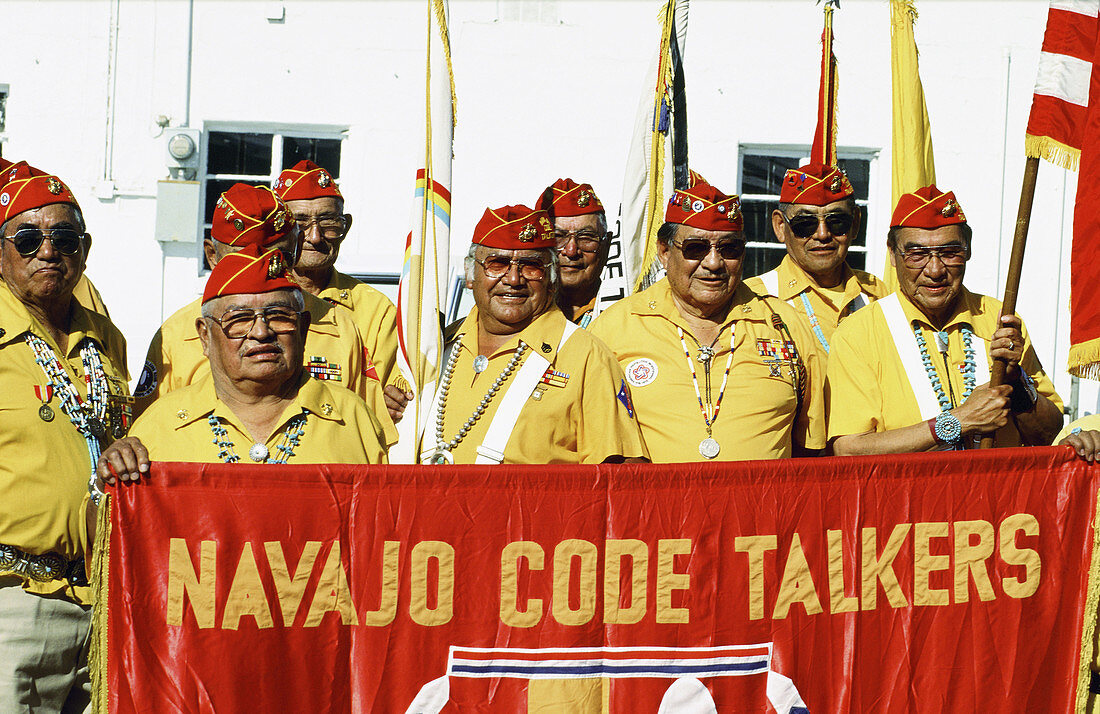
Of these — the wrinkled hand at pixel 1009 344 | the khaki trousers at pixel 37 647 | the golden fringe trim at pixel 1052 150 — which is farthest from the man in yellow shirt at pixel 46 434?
the golden fringe trim at pixel 1052 150

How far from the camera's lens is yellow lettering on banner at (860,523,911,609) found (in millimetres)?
4402

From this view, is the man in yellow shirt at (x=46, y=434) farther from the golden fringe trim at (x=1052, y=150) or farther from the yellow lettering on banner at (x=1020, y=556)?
the golden fringe trim at (x=1052, y=150)

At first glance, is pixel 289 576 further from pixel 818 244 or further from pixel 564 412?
pixel 818 244

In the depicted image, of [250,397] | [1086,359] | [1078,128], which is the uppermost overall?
[1078,128]

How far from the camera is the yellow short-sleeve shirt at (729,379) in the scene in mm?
5047

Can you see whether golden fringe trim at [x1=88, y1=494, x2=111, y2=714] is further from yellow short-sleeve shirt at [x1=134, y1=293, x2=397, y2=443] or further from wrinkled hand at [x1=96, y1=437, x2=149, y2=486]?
yellow short-sleeve shirt at [x1=134, y1=293, x2=397, y2=443]

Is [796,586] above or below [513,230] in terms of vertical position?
Result: below

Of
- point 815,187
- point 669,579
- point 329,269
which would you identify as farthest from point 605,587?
point 815,187

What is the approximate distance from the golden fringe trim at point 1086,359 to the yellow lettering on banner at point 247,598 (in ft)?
10.2

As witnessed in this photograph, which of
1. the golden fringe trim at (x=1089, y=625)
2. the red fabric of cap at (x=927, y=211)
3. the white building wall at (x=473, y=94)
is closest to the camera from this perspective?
the golden fringe trim at (x=1089, y=625)

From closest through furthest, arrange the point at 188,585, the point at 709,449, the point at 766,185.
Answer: the point at 188,585 → the point at 709,449 → the point at 766,185

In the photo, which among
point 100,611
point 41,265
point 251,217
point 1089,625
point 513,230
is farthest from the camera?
point 251,217

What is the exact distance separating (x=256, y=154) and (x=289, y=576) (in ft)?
20.9

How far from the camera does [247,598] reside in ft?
13.5
